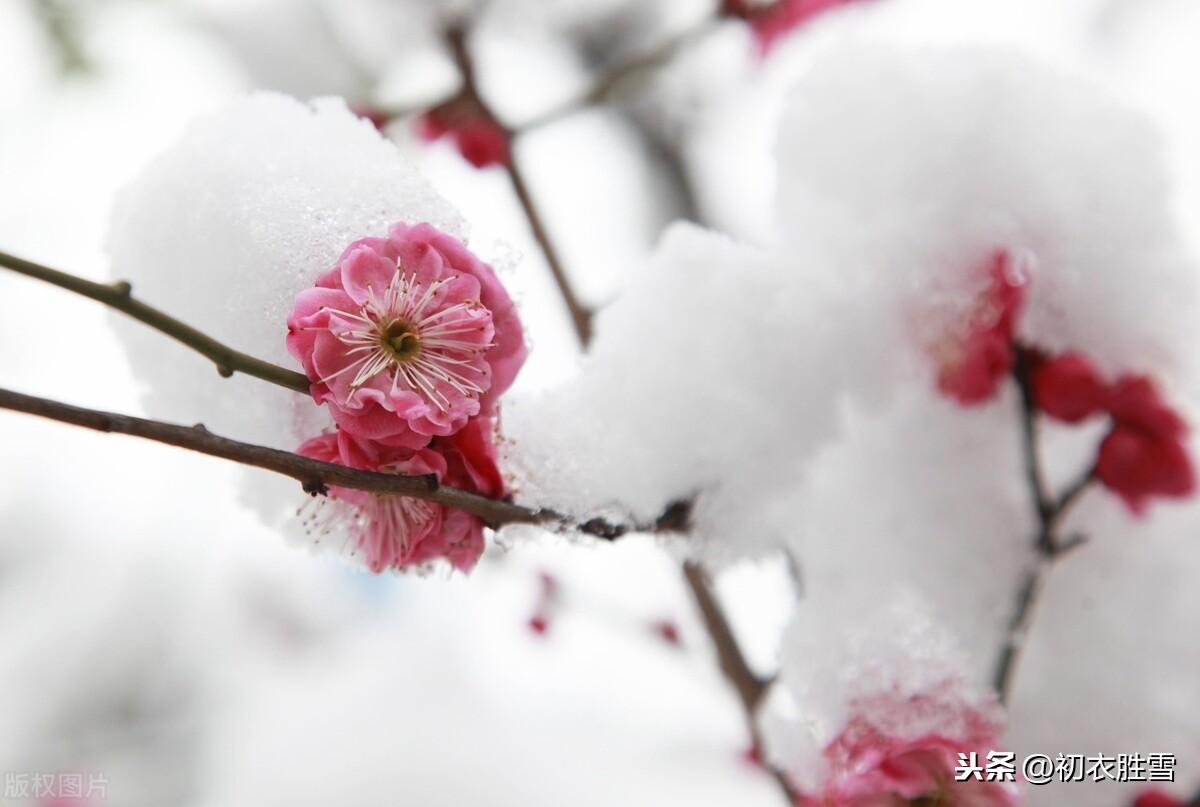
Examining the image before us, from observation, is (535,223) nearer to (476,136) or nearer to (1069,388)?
(476,136)

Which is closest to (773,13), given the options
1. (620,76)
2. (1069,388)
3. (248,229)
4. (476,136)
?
(620,76)

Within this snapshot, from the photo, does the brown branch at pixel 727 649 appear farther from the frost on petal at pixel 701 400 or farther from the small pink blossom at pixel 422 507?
the small pink blossom at pixel 422 507

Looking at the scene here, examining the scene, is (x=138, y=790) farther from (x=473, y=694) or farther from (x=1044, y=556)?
(x=1044, y=556)

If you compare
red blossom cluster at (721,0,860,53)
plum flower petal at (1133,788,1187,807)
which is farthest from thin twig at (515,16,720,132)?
plum flower petal at (1133,788,1187,807)

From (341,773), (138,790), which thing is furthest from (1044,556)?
(138,790)

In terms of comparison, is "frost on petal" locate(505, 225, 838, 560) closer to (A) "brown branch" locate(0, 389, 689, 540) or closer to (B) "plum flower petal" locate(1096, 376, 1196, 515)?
(A) "brown branch" locate(0, 389, 689, 540)

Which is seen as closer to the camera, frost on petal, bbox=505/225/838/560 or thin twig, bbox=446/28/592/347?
frost on petal, bbox=505/225/838/560
